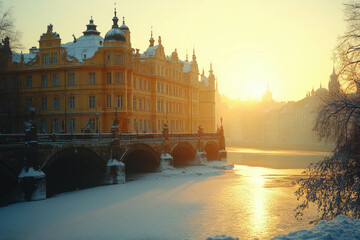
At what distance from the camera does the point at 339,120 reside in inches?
782

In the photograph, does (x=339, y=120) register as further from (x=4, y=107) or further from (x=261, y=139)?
(x=261, y=139)

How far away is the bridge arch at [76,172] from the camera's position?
39.0 m

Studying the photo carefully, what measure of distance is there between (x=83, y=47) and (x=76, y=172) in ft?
74.9

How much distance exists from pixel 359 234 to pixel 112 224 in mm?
14327

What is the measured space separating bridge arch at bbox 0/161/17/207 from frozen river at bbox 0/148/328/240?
1.62 meters

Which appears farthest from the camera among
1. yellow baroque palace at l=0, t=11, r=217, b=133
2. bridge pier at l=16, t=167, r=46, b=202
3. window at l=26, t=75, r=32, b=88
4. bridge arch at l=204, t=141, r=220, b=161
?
bridge arch at l=204, t=141, r=220, b=161

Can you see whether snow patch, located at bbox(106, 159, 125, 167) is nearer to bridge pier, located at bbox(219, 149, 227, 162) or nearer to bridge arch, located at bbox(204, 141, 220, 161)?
bridge arch, located at bbox(204, 141, 220, 161)

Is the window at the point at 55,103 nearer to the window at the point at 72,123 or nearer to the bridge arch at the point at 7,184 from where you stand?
the window at the point at 72,123

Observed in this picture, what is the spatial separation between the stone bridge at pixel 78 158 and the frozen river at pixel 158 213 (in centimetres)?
189

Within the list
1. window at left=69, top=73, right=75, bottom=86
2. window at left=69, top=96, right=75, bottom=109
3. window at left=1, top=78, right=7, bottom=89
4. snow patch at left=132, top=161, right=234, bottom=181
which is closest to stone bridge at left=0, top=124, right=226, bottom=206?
snow patch at left=132, top=161, right=234, bottom=181

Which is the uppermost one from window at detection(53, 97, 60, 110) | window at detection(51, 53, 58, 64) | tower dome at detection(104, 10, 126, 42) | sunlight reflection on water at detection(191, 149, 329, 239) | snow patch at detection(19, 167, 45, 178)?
tower dome at detection(104, 10, 126, 42)

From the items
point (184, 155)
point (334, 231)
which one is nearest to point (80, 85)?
point (184, 155)

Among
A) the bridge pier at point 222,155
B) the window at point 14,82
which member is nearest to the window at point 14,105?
the window at point 14,82

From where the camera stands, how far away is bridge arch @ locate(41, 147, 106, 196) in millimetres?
39000
